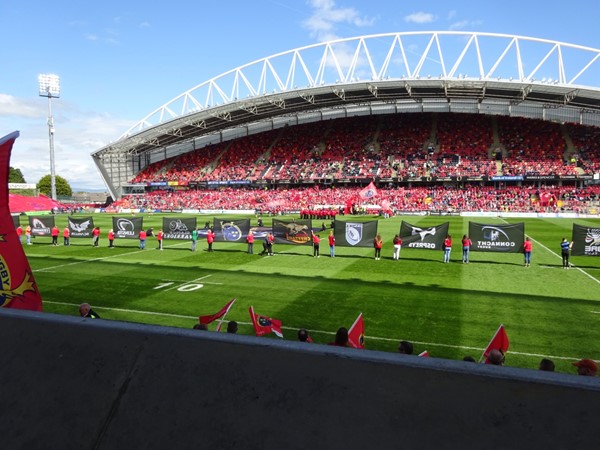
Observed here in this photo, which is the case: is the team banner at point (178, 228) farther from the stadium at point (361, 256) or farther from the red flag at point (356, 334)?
the red flag at point (356, 334)

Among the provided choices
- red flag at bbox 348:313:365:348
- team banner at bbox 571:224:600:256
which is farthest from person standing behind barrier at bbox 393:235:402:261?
red flag at bbox 348:313:365:348

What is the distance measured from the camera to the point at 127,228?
100ft

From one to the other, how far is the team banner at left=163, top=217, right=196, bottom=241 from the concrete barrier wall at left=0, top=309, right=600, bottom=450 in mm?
27733

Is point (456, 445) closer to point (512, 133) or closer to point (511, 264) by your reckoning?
point (511, 264)

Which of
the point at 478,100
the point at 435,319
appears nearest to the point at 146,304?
the point at 435,319

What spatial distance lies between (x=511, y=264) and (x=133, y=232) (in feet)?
75.4

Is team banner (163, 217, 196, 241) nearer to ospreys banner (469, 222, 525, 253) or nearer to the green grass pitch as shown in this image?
the green grass pitch

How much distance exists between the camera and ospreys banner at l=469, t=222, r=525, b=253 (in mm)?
22672

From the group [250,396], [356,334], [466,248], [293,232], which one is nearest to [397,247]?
[466,248]

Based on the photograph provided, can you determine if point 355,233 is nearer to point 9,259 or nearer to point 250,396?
point 9,259

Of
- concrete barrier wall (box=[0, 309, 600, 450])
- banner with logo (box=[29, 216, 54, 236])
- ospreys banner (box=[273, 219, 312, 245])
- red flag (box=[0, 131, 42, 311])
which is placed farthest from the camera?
banner with logo (box=[29, 216, 54, 236])

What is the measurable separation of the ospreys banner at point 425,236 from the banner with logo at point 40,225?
24532 mm

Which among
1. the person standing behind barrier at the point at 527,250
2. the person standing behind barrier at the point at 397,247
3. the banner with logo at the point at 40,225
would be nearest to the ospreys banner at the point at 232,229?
the person standing behind barrier at the point at 397,247

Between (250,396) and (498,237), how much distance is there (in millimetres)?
23097
